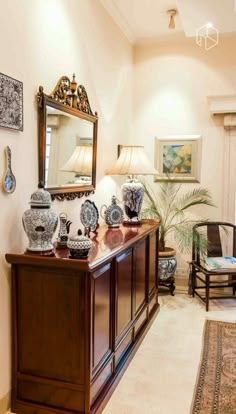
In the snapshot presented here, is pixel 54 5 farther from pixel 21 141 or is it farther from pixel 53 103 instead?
pixel 21 141

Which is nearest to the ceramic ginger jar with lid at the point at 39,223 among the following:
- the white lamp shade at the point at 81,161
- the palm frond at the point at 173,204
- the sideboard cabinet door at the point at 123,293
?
the sideboard cabinet door at the point at 123,293

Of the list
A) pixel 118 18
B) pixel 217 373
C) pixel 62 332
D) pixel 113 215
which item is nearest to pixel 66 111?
pixel 113 215

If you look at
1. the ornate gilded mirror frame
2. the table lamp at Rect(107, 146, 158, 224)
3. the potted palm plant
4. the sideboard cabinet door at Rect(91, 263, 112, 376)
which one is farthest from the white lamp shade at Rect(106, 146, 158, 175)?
the sideboard cabinet door at Rect(91, 263, 112, 376)

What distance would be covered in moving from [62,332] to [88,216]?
1001 millimetres

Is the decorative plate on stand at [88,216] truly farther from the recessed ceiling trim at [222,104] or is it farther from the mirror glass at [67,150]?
the recessed ceiling trim at [222,104]

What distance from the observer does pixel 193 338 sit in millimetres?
3068

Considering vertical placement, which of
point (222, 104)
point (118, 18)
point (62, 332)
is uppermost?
point (118, 18)

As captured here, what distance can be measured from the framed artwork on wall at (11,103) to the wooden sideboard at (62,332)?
2.43ft

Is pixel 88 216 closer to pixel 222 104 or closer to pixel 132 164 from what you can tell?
pixel 132 164

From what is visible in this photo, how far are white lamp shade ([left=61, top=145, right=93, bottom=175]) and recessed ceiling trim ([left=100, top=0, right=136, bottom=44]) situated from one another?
146 centimetres

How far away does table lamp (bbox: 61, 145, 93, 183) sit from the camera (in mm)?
2787

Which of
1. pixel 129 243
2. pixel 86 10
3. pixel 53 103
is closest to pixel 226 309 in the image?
pixel 129 243

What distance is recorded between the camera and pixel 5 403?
205cm

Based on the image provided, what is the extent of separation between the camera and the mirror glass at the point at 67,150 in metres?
2.44
